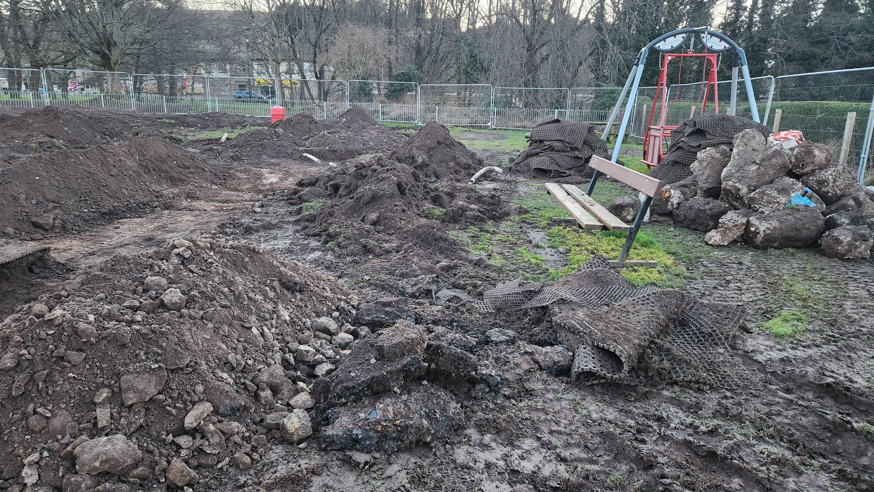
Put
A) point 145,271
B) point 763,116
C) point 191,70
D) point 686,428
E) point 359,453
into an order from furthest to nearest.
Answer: point 191,70, point 763,116, point 145,271, point 686,428, point 359,453

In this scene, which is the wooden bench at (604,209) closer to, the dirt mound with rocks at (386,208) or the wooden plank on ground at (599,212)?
the wooden plank on ground at (599,212)

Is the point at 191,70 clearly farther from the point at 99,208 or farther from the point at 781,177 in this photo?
the point at 781,177

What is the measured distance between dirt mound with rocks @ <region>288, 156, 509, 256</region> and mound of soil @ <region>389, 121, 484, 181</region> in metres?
1.08

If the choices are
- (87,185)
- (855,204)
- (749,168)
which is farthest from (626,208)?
(87,185)

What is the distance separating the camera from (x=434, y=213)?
8.04m

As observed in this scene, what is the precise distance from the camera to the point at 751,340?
14.1 ft

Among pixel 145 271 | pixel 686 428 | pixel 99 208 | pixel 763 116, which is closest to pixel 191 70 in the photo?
pixel 99 208

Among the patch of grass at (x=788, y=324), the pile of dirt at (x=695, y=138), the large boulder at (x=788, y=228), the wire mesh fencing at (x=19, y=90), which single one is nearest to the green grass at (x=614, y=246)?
the large boulder at (x=788, y=228)

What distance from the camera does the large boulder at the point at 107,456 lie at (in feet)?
8.18

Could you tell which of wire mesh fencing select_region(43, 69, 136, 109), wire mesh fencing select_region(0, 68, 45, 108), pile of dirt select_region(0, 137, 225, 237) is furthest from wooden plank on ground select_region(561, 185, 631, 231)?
wire mesh fencing select_region(0, 68, 45, 108)

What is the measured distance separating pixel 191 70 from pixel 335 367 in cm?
3797

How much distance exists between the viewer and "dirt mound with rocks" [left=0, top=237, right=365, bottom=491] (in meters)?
2.57

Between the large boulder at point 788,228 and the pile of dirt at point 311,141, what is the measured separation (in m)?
11.1

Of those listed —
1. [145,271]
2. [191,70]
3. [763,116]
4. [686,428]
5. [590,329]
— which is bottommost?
[686,428]
